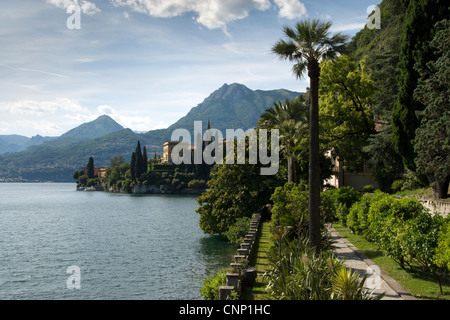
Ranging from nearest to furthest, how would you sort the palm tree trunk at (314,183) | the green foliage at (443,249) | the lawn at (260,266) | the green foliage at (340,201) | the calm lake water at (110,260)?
the green foliage at (443,249)
the lawn at (260,266)
the palm tree trunk at (314,183)
the calm lake water at (110,260)
the green foliage at (340,201)

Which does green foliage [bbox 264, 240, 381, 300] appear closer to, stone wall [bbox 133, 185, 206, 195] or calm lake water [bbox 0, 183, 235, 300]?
calm lake water [bbox 0, 183, 235, 300]

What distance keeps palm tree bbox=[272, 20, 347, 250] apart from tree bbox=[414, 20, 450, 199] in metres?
8.54

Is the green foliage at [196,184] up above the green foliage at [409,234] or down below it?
below

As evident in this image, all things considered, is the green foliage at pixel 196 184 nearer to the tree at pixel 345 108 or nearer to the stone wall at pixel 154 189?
the stone wall at pixel 154 189

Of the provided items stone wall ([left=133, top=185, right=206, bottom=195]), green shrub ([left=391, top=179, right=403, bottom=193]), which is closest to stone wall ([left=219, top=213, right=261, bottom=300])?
green shrub ([left=391, top=179, right=403, bottom=193])

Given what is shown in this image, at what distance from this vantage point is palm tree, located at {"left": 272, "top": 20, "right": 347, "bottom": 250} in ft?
40.5

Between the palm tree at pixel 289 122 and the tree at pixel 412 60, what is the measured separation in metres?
6.48

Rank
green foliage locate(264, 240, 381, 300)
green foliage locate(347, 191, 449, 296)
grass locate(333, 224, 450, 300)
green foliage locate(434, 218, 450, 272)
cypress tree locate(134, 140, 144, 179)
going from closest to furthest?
Result: green foliage locate(264, 240, 381, 300) < green foliage locate(434, 218, 450, 272) < grass locate(333, 224, 450, 300) < green foliage locate(347, 191, 449, 296) < cypress tree locate(134, 140, 144, 179)

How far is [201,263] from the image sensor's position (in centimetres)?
2378

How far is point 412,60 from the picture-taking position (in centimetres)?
2320

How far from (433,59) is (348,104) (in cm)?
1300

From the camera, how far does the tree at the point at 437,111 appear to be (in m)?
18.9

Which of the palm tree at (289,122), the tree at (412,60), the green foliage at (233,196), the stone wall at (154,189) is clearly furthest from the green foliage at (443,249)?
the stone wall at (154,189)

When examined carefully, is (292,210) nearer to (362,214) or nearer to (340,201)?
(362,214)
